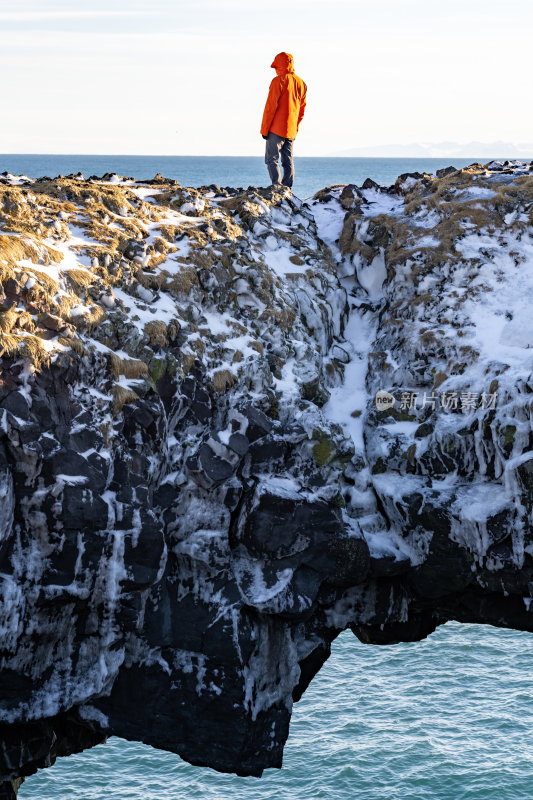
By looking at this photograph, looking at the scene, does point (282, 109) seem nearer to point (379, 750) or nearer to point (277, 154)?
point (277, 154)

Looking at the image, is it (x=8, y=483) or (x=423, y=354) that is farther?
(x=423, y=354)

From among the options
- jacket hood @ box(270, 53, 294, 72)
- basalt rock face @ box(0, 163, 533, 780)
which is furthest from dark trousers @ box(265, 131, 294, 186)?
basalt rock face @ box(0, 163, 533, 780)

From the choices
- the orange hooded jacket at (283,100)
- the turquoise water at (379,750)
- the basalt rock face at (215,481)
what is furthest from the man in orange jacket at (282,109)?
the turquoise water at (379,750)

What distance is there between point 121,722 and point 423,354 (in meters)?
11.3

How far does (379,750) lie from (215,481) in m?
15.8

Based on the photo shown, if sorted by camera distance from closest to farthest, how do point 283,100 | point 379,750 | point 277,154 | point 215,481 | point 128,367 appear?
point 215,481
point 128,367
point 283,100
point 277,154
point 379,750

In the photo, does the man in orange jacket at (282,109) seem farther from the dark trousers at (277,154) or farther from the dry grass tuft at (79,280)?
the dry grass tuft at (79,280)

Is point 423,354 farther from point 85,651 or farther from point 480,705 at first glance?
point 480,705

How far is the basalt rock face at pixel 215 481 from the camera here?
1848cm

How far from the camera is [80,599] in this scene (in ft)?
60.3

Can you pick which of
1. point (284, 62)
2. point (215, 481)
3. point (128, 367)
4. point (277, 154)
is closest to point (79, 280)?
point (128, 367)

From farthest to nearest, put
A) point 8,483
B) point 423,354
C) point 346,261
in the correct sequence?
point 346,261 < point 423,354 < point 8,483

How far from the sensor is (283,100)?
28.7 m

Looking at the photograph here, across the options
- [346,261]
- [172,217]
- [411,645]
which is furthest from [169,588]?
[411,645]
